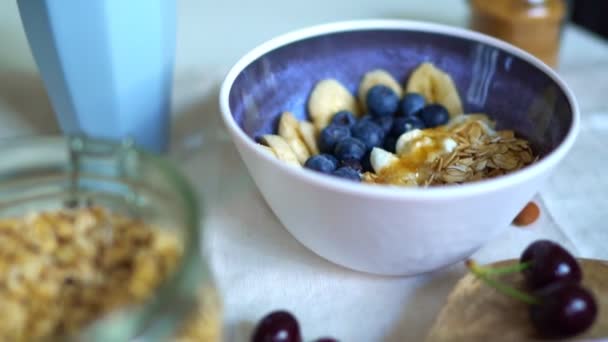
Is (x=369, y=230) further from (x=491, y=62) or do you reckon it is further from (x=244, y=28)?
(x=244, y=28)

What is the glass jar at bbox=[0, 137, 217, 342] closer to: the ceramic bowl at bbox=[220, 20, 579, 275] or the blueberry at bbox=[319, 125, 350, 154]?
the ceramic bowl at bbox=[220, 20, 579, 275]

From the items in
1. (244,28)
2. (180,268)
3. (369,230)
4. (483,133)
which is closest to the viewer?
(180,268)

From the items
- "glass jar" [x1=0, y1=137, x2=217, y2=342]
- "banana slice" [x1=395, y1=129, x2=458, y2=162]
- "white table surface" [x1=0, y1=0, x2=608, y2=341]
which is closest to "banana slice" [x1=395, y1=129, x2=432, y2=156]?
"banana slice" [x1=395, y1=129, x2=458, y2=162]

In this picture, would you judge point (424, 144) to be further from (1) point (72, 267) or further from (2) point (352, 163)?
(1) point (72, 267)

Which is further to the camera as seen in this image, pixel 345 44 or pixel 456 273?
pixel 345 44

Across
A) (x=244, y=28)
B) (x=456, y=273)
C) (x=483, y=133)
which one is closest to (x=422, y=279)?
(x=456, y=273)

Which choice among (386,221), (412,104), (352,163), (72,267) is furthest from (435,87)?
(72,267)
